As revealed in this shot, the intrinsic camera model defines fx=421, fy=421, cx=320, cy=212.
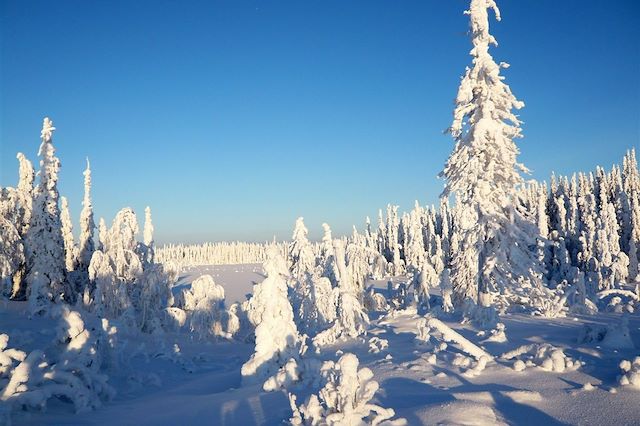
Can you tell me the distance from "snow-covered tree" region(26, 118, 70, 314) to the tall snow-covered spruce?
2518cm

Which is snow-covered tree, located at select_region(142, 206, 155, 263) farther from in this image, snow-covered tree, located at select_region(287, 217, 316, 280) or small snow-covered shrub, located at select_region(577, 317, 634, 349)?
small snow-covered shrub, located at select_region(577, 317, 634, 349)

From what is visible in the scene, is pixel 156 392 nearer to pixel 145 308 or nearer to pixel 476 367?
pixel 476 367

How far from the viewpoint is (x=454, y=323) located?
41.7 feet

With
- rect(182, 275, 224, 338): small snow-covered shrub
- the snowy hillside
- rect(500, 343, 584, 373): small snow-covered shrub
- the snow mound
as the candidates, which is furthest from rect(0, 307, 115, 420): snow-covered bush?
rect(182, 275, 224, 338): small snow-covered shrub

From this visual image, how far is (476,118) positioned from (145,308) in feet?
73.9

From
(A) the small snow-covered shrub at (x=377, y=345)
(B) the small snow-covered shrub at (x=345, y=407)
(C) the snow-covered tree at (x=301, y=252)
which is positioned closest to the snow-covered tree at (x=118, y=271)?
(C) the snow-covered tree at (x=301, y=252)

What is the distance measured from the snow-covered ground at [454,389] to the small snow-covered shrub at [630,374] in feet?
0.39

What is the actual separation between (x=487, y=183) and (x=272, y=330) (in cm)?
944

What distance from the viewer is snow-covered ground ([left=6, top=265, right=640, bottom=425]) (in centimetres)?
491

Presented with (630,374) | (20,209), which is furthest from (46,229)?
(630,374)

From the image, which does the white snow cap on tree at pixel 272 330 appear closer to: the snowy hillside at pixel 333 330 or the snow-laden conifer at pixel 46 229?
the snowy hillside at pixel 333 330

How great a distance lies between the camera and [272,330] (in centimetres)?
1030

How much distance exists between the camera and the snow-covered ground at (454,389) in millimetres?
4906

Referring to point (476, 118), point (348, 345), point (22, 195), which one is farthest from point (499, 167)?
point (22, 195)
